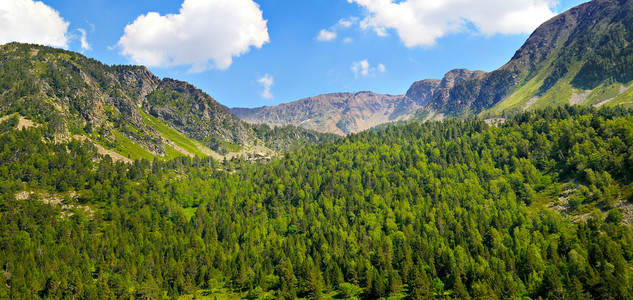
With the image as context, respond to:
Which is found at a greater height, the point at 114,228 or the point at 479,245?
the point at 114,228

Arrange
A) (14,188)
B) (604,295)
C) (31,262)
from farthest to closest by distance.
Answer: (14,188) < (31,262) < (604,295)

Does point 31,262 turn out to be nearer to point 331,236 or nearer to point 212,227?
point 212,227

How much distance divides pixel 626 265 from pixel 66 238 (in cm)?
21080

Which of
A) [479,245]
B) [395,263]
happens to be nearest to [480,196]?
[479,245]

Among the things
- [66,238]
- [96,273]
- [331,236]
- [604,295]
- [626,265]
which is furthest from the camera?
[331,236]

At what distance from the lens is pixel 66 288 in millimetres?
119250

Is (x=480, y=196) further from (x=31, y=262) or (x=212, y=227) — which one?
(x=31, y=262)

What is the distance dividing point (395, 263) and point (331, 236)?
39.9m

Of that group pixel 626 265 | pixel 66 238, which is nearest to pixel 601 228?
pixel 626 265

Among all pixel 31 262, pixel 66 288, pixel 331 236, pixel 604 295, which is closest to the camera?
pixel 604 295

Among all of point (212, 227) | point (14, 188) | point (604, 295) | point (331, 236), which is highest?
point (14, 188)

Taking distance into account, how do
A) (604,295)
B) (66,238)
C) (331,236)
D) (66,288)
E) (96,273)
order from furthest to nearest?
(331,236), (66,238), (96,273), (66,288), (604,295)

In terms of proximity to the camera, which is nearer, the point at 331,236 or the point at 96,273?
the point at 96,273

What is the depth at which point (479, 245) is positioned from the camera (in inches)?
5202
